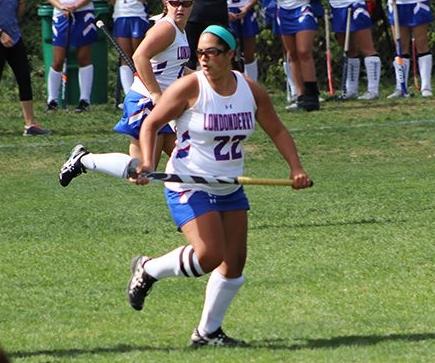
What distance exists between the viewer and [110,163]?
8.12 meters

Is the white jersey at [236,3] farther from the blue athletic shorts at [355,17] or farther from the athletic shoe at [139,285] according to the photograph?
the athletic shoe at [139,285]

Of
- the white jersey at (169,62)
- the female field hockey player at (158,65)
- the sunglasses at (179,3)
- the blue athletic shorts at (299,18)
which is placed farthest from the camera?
the blue athletic shorts at (299,18)

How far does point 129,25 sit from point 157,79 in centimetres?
777

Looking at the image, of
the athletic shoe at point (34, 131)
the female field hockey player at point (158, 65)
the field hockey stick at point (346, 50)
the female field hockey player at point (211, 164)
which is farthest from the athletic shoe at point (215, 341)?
the field hockey stick at point (346, 50)

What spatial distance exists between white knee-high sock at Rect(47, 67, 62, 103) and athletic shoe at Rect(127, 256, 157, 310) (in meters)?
10.6

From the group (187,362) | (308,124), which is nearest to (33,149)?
(308,124)

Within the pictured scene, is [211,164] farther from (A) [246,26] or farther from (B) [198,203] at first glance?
(A) [246,26]

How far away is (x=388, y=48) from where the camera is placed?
21.6 m

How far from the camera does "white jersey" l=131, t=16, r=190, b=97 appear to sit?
1056cm

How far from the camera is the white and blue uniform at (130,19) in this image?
60.2 ft

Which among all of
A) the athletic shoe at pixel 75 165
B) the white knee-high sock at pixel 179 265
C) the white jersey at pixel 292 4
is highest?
the athletic shoe at pixel 75 165

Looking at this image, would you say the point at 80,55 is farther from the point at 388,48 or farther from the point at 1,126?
the point at 388,48

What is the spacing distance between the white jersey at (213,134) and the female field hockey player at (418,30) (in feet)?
36.6

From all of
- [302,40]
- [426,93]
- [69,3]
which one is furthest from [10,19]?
[426,93]
